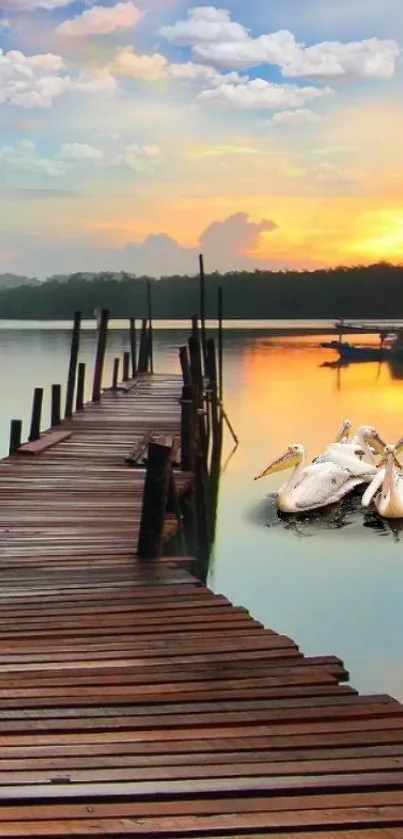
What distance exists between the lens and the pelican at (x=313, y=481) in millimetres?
17844

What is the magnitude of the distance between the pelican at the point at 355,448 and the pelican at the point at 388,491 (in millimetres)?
1258

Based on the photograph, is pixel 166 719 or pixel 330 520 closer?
pixel 166 719

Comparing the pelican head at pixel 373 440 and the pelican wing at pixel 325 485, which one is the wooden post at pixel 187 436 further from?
the pelican head at pixel 373 440

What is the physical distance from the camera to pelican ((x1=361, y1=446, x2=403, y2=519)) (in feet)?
57.3

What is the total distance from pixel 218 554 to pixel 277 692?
11459 mm

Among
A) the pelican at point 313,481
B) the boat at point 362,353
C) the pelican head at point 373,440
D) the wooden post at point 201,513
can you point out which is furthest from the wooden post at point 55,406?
the boat at point 362,353

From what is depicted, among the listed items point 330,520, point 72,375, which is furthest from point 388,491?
point 72,375

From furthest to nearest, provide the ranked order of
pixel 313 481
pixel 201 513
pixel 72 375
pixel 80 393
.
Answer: pixel 80 393
pixel 72 375
pixel 313 481
pixel 201 513

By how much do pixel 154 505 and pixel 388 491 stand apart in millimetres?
10817

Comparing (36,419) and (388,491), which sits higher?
(36,419)

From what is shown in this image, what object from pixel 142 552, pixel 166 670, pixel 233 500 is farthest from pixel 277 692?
pixel 233 500

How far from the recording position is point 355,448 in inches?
823

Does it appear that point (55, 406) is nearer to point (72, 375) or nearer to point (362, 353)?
point (72, 375)

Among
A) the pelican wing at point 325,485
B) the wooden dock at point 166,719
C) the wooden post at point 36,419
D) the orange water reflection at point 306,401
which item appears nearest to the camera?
the wooden dock at point 166,719
